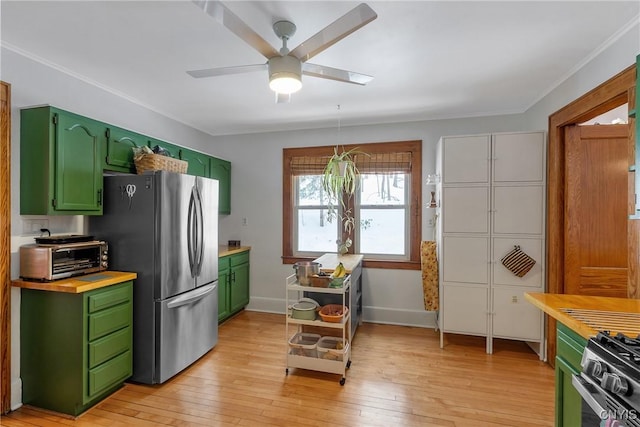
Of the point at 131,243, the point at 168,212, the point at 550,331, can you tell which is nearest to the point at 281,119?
the point at 168,212

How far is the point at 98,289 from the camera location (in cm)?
220

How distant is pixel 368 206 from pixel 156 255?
100 inches

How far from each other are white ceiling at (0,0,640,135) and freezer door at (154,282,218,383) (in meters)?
Answer: 1.90

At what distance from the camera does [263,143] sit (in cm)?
438

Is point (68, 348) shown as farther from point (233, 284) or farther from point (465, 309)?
point (465, 309)

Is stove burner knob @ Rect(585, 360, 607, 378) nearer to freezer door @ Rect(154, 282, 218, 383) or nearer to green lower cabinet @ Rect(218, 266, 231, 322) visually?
freezer door @ Rect(154, 282, 218, 383)

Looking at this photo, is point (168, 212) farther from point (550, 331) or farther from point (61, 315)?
point (550, 331)

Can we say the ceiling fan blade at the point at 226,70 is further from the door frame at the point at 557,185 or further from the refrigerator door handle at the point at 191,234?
the door frame at the point at 557,185

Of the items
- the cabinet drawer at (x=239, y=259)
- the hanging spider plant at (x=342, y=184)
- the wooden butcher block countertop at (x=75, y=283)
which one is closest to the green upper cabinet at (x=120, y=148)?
the wooden butcher block countertop at (x=75, y=283)

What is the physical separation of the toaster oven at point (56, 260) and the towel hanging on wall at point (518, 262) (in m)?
3.61

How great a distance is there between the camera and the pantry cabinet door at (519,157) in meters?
2.93

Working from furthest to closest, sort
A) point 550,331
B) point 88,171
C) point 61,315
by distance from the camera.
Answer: point 550,331
point 88,171
point 61,315

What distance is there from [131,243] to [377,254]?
2.75 metres

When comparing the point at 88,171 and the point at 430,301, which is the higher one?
the point at 88,171
